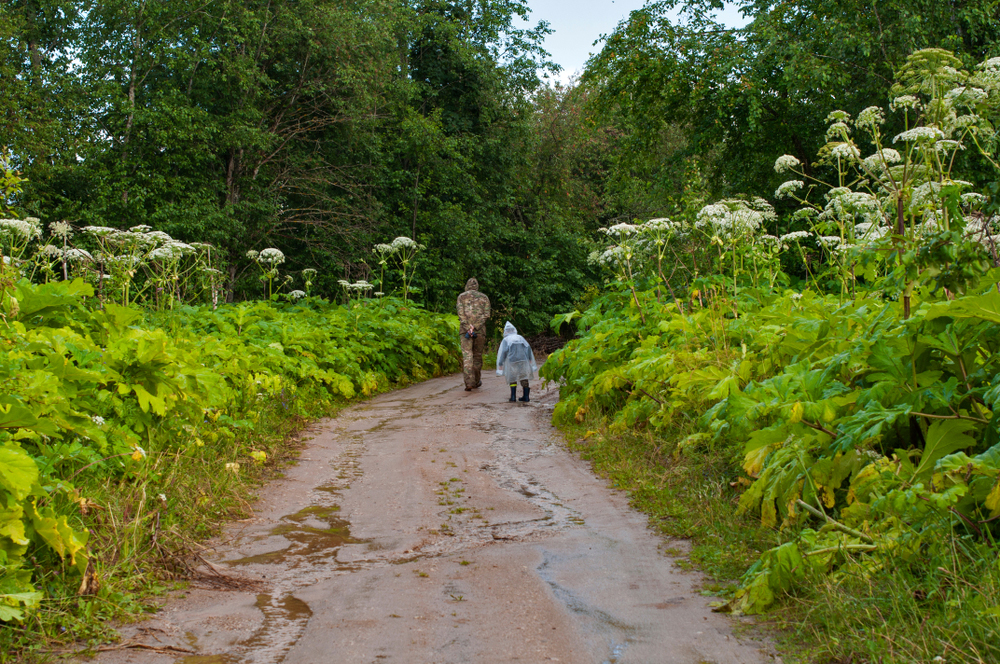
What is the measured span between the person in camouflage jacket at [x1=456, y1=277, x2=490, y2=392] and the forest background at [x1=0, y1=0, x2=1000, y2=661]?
147 cm

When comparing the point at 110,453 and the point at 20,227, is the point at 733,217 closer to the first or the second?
the point at 110,453

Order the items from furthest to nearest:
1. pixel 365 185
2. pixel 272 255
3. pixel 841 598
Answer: pixel 365 185
pixel 272 255
pixel 841 598

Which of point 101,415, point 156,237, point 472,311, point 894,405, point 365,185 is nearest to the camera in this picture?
point 894,405

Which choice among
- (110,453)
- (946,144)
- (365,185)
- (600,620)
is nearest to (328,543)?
(110,453)

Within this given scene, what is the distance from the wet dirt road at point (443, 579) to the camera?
141 inches

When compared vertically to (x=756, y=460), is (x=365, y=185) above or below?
above

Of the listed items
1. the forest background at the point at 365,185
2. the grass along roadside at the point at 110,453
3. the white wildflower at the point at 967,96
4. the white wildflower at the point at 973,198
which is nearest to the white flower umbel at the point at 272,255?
the forest background at the point at 365,185

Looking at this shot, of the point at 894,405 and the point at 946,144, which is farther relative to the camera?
the point at 946,144

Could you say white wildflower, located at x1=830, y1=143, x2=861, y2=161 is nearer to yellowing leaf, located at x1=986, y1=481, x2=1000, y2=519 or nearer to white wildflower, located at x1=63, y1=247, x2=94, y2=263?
yellowing leaf, located at x1=986, y1=481, x2=1000, y2=519

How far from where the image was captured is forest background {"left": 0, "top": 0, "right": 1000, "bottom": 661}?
16.8ft

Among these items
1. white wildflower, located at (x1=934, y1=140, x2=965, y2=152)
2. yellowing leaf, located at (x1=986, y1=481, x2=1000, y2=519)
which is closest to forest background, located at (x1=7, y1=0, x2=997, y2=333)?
white wildflower, located at (x1=934, y1=140, x2=965, y2=152)

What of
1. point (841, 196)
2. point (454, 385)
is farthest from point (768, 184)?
point (841, 196)

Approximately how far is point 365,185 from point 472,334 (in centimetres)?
1026

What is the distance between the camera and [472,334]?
14.7m
